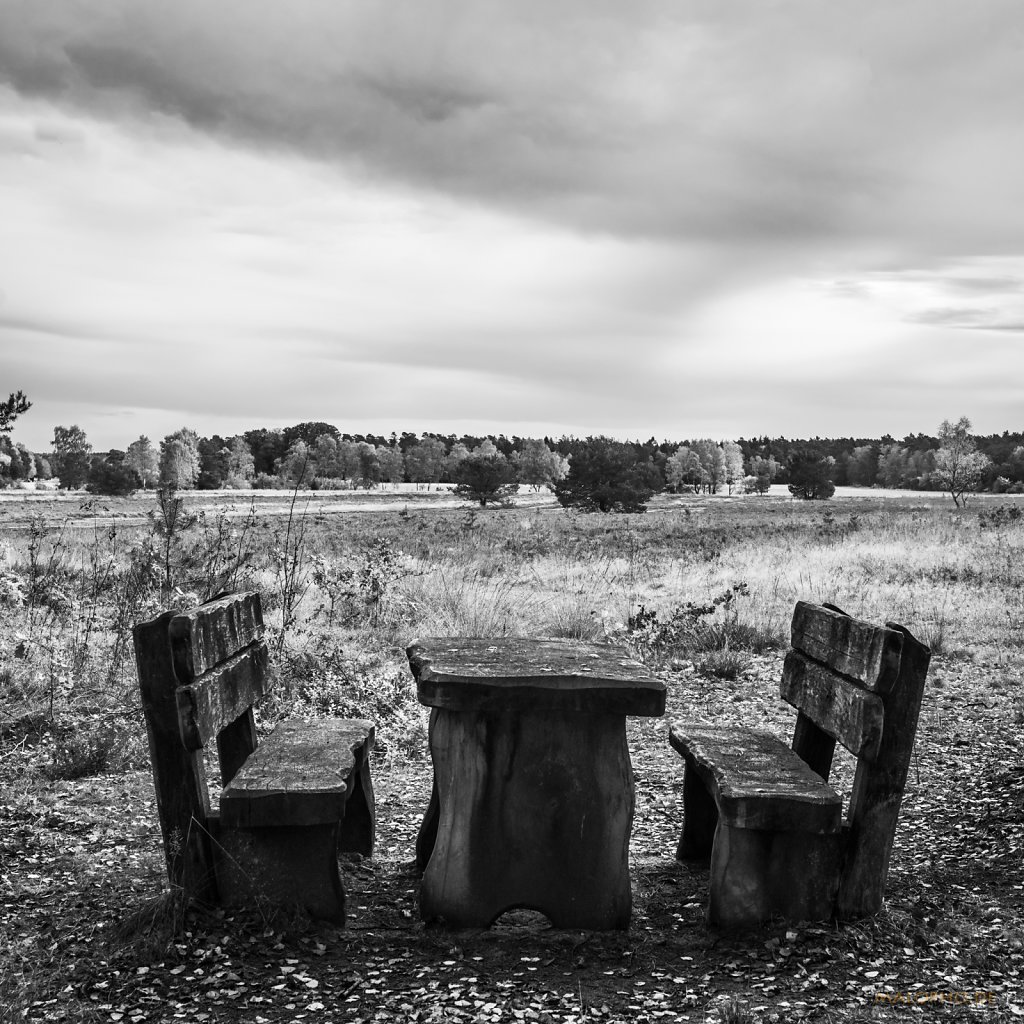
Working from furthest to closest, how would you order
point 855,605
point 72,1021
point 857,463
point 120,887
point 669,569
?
1. point 857,463
2. point 669,569
3. point 855,605
4. point 120,887
5. point 72,1021

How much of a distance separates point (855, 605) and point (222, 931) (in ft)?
Answer: 37.0

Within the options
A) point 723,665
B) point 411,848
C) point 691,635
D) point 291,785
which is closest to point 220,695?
point 291,785

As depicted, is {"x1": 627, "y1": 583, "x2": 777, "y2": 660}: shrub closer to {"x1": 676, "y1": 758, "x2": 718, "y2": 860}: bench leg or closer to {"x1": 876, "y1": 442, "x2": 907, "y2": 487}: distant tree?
{"x1": 676, "y1": 758, "x2": 718, "y2": 860}: bench leg

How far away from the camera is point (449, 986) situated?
10.1ft

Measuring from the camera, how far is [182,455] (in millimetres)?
91125

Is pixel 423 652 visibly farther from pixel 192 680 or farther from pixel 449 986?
pixel 449 986

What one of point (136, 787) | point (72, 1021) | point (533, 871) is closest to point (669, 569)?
point (136, 787)

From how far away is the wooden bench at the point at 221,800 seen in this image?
11.0 ft

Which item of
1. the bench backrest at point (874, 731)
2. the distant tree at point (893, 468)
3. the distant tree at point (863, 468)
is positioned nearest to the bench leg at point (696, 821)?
the bench backrest at point (874, 731)

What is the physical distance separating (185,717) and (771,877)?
2181mm

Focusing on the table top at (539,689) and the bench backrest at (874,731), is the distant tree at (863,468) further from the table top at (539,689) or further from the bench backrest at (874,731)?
the table top at (539,689)

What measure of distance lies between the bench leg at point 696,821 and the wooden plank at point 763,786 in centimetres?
22

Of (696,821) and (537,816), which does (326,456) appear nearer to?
(696,821)

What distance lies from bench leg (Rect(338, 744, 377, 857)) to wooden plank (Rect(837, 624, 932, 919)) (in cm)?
209
